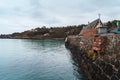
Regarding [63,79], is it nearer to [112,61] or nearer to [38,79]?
[38,79]

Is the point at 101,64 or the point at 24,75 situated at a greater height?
the point at 101,64

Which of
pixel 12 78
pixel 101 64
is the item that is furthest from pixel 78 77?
pixel 12 78

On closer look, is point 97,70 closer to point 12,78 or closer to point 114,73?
point 114,73

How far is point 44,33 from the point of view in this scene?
182m

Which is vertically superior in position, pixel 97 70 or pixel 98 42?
pixel 98 42

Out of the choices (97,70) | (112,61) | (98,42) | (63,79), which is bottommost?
(63,79)

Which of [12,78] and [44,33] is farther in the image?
[44,33]

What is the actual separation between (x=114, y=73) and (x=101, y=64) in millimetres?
3657

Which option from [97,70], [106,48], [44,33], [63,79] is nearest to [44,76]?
[63,79]

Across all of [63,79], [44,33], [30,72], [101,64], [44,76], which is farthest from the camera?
[44,33]

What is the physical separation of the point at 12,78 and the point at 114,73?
12.3 m

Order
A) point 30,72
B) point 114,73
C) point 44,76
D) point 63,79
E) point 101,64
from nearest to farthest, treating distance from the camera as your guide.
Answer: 1. point 114,73
2. point 101,64
3. point 63,79
4. point 44,76
5. point 30,72

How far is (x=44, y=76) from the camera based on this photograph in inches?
858

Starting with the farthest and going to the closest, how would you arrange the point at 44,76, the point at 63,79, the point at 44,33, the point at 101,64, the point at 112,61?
the point at 44,33, the point at 44,76, the point at 63,79, the point at 101,64, the point at 112,61
